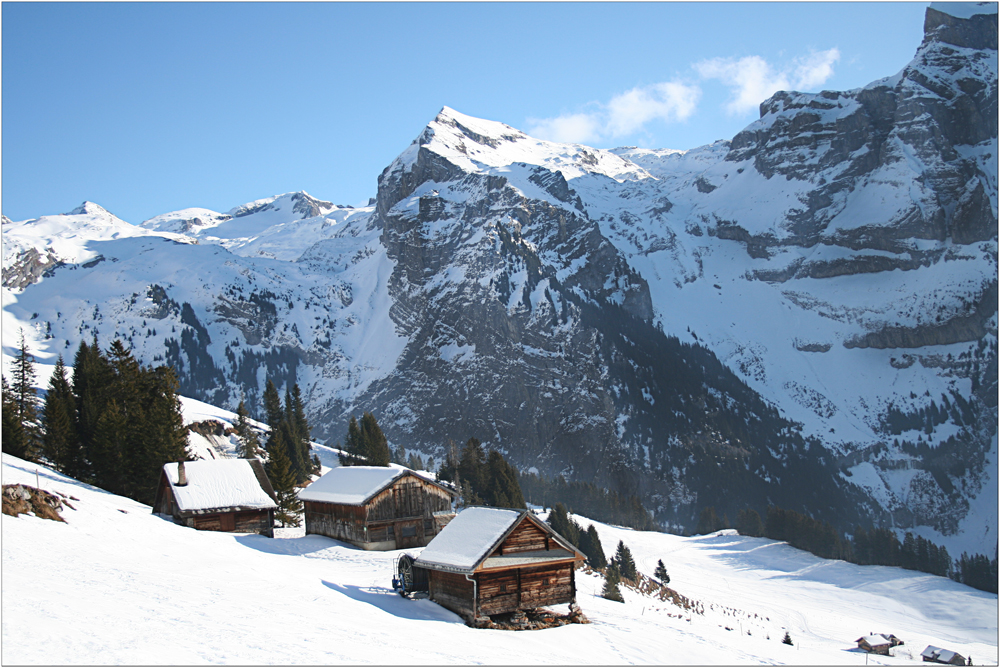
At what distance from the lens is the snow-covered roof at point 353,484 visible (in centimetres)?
4500

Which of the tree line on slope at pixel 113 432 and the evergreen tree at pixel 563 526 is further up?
the tree line on slope at pixel 113 432

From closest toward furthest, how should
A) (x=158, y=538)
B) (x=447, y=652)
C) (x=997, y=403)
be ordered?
(x=447, y=652) → (x=158, y=538) → (x=997, y=403)

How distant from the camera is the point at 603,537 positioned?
83.6 metres

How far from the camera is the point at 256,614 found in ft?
66.6

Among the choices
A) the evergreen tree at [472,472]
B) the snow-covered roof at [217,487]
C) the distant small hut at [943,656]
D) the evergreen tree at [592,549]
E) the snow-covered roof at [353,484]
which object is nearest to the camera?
the snow-covered roof at [217,487]

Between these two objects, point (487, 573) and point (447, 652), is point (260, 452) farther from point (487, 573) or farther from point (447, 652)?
point (447, 652)

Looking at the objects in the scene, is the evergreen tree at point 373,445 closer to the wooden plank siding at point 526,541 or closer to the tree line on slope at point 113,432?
the tree line on slope at point 113,432

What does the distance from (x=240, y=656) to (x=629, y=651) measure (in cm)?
1445

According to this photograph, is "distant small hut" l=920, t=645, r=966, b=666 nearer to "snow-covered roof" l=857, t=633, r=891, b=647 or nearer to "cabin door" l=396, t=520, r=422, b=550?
"snow-covered roof" l=857, t=633, r=891, b=647

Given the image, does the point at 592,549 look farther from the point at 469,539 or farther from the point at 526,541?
the point at 469,539

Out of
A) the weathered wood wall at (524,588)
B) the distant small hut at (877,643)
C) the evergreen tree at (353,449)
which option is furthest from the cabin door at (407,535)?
the evergreen tree at (353,449)

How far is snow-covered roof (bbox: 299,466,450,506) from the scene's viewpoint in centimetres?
4500

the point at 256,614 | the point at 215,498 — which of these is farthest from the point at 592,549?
the point at 256,614

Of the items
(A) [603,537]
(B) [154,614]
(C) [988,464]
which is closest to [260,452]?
(A) [603,537]
